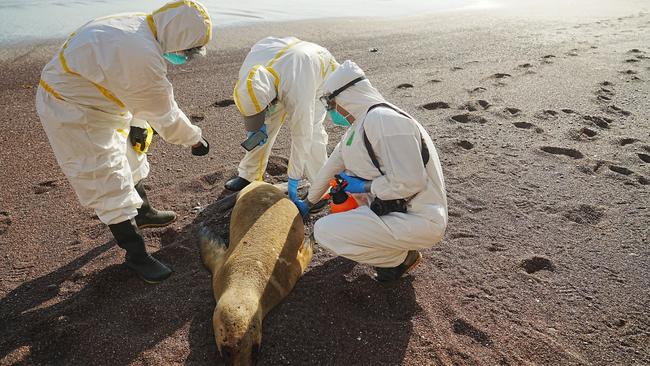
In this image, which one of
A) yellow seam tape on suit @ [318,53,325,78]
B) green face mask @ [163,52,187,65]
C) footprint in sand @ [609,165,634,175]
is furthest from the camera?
footprint in sand @ [609,165,634,175]

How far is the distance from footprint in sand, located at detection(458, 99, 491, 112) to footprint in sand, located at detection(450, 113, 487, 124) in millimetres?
281

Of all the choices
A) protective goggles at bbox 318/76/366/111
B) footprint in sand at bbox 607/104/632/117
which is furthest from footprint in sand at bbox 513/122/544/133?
protective goggles at bbox 318/76/366/111

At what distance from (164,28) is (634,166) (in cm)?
545

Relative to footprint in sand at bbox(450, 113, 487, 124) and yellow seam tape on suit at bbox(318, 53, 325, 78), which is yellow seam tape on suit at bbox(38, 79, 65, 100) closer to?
yellow seam tape on suit at bbox(318, 53, 325, 78)

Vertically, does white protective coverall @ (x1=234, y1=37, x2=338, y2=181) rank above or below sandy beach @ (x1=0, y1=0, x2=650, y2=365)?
above

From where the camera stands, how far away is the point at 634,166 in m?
5.96

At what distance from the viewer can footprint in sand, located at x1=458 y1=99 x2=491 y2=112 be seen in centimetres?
777

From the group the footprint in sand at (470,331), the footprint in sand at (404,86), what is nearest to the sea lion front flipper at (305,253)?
the footprint in sand at (470,331)

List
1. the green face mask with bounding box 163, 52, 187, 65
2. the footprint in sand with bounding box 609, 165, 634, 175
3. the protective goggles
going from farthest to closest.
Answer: the footprint in sand with bounding box 609, 165, 634, 175 < the protective goggles < the green face mask with bounding box 163, 52, 187, 65

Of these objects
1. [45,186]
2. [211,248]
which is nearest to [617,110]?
[211,248]

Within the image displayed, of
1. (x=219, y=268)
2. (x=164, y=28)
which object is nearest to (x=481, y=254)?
(x=219, y=268)

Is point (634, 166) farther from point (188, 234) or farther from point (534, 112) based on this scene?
point (188, 234)

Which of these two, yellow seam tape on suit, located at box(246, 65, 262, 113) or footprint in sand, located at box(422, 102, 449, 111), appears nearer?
yellow seam tape on suit, located at box(246, 65, 262, 113)

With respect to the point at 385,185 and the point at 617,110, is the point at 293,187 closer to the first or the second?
the point at 385,185
